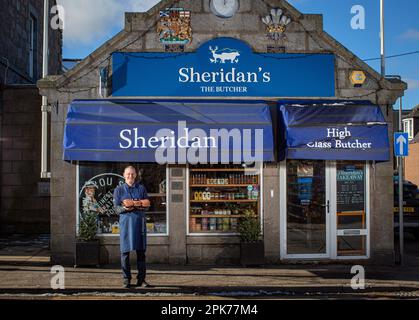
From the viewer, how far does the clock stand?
10.4m

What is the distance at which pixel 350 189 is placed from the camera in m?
10.6

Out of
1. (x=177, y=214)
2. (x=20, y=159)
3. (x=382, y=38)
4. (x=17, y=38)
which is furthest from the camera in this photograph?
(x=17, y=38)

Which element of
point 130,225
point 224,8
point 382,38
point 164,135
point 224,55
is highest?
point 224,8

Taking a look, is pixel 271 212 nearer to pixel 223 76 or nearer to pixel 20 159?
pixel 223 76

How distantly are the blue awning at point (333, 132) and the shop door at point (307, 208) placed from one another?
2.41ft

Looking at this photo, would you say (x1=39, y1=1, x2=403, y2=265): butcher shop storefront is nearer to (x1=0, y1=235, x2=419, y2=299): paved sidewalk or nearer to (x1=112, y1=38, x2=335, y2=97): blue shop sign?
(x1=112, y1=38, x2=335, y2=97): blue shop sign

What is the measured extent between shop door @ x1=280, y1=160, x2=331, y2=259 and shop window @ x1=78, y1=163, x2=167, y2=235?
8.64 ft

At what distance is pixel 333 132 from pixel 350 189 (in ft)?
4.83

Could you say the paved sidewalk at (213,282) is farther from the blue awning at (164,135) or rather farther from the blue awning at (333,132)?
the blue awning at (333,132)

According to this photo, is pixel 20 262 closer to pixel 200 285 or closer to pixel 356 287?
pixel 200 285

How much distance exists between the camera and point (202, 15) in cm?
1037

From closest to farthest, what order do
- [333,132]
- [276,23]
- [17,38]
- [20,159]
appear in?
[333,132], [276,23], [20,159], [17,38]

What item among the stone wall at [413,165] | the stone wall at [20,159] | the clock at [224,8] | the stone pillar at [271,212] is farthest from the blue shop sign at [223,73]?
the stone wall at [413,165]

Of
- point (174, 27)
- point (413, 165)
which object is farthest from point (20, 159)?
point (413, 165)
